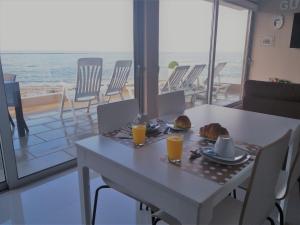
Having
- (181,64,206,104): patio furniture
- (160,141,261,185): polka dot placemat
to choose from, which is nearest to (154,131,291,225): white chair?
(160,141,261,185): polka dot placemat

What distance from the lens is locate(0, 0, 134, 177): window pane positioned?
2.25 metres

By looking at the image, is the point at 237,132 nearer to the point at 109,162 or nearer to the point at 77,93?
the point at 109,162

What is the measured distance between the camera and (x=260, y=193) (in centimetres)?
105

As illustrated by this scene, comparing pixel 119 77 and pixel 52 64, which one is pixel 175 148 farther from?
pixel 119 77

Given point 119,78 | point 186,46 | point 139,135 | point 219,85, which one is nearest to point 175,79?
point 186,46

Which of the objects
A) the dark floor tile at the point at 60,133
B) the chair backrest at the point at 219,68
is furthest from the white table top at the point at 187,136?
the chair backrest at the point at 219,68

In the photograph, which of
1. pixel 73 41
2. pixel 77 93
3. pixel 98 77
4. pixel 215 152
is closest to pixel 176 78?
pixel 98 77

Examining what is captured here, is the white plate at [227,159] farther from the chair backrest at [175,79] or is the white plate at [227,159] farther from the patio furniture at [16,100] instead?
the chair backrest at [175,79]

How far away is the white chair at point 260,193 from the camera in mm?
960

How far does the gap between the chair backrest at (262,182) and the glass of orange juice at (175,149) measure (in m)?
0.34

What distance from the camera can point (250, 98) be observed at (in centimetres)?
280

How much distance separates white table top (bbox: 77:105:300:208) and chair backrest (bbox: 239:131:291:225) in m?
0.09

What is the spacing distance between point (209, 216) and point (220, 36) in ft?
13.6

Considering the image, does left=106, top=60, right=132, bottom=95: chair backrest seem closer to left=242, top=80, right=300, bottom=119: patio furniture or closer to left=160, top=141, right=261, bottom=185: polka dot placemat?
left=242, top=80, right=300, bottom=119: patio furniture
